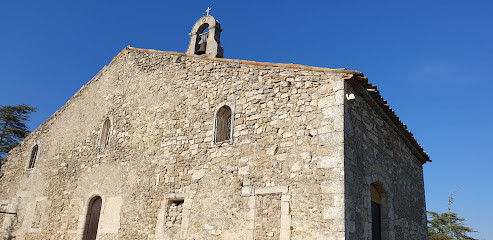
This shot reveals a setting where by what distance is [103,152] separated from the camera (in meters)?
11.1

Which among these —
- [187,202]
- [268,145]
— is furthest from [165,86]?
[268,145]

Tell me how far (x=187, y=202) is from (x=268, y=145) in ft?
7.82

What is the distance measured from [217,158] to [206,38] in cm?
473

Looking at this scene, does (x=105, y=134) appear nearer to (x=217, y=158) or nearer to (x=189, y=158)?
(x=189, y=158)

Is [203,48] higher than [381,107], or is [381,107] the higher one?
[203,48]

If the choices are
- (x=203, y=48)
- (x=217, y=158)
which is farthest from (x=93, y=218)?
(x=203, y=48)

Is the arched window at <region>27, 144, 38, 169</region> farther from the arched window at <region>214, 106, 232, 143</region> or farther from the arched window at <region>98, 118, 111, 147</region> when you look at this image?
the arched window at <region>214, 106, 232, 143</region>

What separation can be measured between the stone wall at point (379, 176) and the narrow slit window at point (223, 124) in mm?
2881

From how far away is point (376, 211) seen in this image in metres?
8.27

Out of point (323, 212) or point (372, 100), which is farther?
point (372, 100)

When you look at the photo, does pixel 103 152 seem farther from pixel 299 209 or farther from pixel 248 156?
pixel 299 209

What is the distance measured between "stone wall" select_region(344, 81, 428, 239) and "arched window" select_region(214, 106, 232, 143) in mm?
2870

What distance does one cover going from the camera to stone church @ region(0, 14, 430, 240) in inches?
267

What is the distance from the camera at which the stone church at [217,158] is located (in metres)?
6.77
